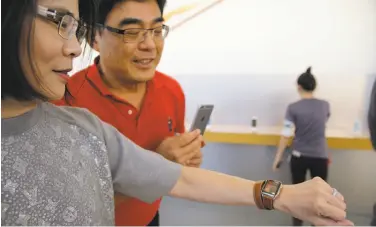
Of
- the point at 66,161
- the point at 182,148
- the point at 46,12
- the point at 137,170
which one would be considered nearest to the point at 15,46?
the point at 46,12

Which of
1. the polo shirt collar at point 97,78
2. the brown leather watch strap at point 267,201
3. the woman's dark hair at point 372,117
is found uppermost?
the polo shirt collar at point 97,78

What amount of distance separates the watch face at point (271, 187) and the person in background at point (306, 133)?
0.34 ft

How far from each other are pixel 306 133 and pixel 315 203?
7.6 inches

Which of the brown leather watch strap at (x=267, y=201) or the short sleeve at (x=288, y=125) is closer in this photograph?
the brown leather watch strap at (x=267, y=201)

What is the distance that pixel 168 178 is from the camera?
0.58 m

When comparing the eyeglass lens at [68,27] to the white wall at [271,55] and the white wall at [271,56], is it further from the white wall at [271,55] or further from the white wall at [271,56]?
the white wall at [271,55]

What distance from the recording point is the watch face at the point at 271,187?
54cm

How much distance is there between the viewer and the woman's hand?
19.6 inches

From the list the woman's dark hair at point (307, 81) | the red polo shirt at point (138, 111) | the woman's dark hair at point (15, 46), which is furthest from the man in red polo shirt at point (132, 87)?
the woman's dark hair at point (307, 81)

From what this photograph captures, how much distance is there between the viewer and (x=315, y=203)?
507mm

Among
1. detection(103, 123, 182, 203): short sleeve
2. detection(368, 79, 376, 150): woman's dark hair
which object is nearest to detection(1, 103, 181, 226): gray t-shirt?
detection(103, 123, 182, 203): short sleeve

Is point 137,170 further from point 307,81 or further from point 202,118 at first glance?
point 307,81

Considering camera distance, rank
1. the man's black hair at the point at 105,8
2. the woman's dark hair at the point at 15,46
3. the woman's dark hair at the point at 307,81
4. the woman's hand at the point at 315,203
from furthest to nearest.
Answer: the woman's dark hair at the point at 307,81 → the man's black hair at the point at 105,8 → the woman's hand at the point at 315,203 → the woman's dark hair at the point at 15,46

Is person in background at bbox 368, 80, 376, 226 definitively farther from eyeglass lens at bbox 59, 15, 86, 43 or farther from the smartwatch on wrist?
eyeglass lens at bbox 59, 15, 86, 43
